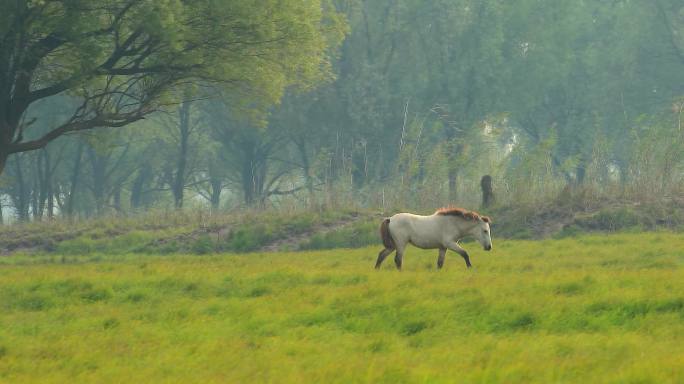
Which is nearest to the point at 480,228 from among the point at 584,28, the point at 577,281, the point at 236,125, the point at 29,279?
the point at 577,281

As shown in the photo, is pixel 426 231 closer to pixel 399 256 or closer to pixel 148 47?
pixel 399 256

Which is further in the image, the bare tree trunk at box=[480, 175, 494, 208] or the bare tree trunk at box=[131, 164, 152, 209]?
the bare tree trunk at box=[131, 164, 152, 209]

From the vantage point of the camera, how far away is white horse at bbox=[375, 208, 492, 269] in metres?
21.5

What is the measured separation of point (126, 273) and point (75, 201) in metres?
53.0

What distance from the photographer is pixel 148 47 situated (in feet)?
95.8

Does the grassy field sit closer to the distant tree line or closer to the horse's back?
the horse's back

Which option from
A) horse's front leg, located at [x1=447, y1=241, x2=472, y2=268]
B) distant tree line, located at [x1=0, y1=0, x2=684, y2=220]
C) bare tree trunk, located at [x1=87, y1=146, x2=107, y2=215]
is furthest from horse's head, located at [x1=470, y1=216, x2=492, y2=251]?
bare tree trunk, located at [x1=87, y1=146, x2=107, y2=215]

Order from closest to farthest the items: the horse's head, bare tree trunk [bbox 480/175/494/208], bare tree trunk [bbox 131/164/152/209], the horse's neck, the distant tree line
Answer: the horse's neck, the horse's head, bare tree trunk [bbox 480/175/494/208], the distant tree line, bare tree trunk [bbox 131/164/152/209]

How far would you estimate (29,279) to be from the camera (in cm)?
2047

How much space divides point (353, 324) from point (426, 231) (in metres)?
7.83

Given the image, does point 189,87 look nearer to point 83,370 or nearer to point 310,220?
point 310,220

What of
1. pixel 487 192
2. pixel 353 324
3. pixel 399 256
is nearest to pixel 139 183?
pixel 487 192

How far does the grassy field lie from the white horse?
0.58 m

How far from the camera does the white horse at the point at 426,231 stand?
2147 cm
